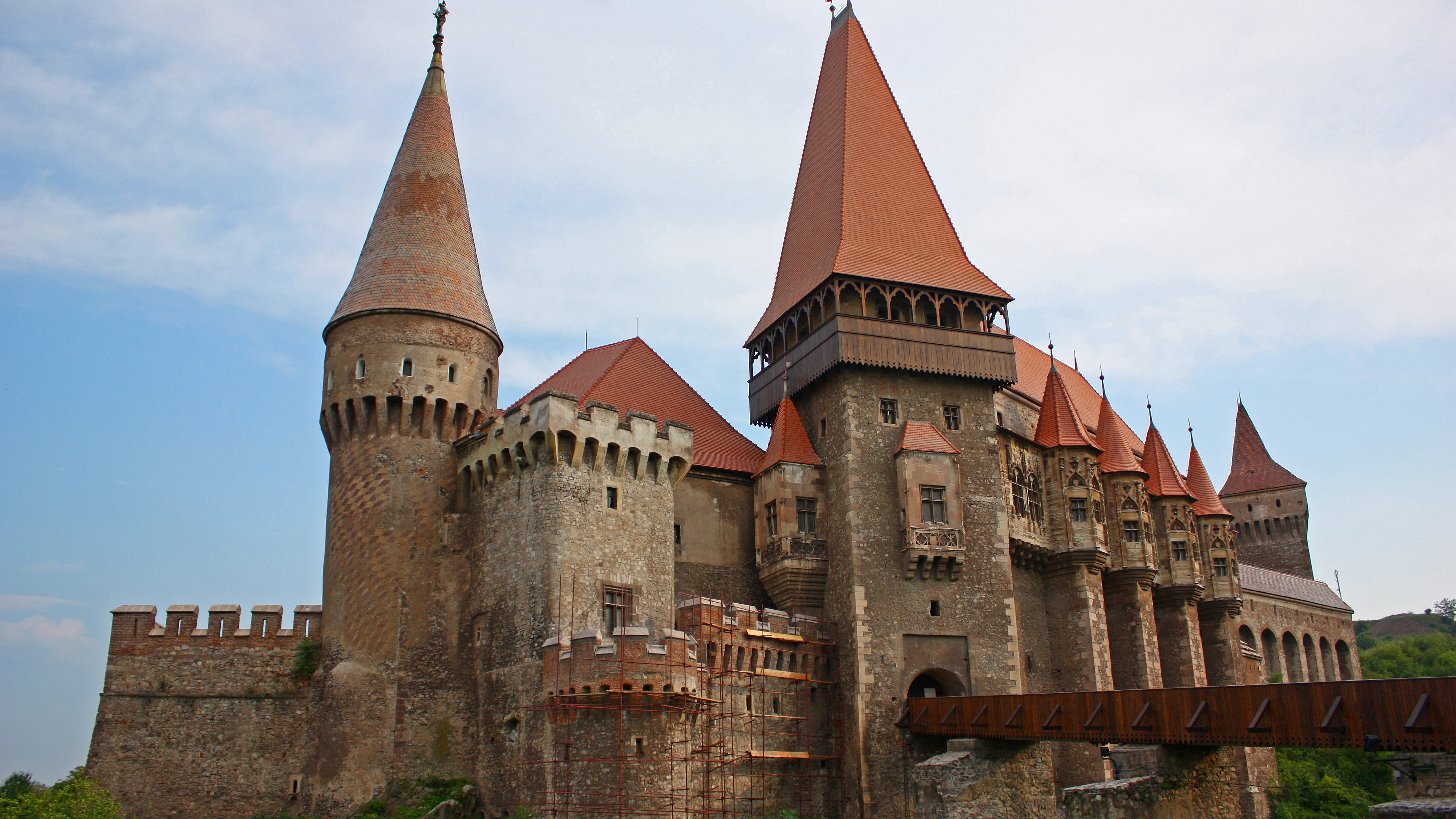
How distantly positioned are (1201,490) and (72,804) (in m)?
36.8

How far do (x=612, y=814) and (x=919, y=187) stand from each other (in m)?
20.5

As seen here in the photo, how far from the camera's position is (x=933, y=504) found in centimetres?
2903

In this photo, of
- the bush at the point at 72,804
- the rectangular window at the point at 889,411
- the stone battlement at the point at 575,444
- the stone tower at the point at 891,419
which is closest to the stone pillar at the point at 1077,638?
the stone tower at the point at 891,419

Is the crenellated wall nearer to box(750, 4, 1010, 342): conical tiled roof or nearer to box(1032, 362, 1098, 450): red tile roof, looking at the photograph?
box(750, 4, 1010, 342): conical tiled roof

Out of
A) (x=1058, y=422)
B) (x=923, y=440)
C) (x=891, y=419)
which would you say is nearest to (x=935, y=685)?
(x=923, y=440)

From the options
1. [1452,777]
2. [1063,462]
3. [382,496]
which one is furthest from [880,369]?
[1452,777]

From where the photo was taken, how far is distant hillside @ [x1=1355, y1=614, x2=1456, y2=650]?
87125 millimetres

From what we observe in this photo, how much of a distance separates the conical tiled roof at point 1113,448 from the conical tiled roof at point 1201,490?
14.6 feet

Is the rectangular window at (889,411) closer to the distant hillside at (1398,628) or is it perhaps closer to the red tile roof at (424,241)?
the red tile roof at (424,241)

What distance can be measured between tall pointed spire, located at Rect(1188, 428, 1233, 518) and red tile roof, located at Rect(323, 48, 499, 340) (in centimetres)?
2568

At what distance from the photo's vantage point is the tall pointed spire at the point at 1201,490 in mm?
41125

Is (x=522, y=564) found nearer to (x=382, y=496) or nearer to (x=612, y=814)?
(x=382, y=496)

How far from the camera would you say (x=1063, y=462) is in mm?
33875

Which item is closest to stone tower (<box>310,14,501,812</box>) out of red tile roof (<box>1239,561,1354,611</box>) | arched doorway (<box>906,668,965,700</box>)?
arched doorway (<box>906,668,965,700</box>)
